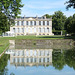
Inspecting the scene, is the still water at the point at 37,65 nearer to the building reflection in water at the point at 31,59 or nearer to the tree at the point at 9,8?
the building reflection in water at the point at 31,59

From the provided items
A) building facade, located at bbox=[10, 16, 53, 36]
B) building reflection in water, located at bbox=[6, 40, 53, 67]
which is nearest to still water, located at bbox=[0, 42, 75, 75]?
building reflection in water, located at bbox=[6, 40, 53, 67]

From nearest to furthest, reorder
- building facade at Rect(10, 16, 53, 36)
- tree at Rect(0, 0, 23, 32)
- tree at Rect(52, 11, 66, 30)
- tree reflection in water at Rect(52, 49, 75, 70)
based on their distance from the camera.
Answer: tree reflection in water at Rect(52, 49, 75, 70) < tree at Rect(0, 0, 23, 32) < building facade at Rect(10, 16, 53, 36) < tree at Rect(52, 11, 66, 30)

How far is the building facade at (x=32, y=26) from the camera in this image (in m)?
65.6

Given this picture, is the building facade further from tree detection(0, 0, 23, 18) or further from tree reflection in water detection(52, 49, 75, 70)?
tree reflection in water detection(52, 49, 75, 70)

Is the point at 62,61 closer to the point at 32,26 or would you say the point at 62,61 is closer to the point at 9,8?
the point at 9,8

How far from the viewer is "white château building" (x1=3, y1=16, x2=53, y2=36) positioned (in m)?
65.6

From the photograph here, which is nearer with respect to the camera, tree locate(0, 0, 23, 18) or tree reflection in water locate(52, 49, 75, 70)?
tree reflection in water locate(52, 49, 75, 70)

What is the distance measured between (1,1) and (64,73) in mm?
12061

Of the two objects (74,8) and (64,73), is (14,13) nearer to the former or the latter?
(74,8)

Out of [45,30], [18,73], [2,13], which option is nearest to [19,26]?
[45,30]

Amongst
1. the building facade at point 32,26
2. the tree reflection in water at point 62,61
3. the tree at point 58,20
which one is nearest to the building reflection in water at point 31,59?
the tree reflection in water at point 62,61

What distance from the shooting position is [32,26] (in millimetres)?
66188

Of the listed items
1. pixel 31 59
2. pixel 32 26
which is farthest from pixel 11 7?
pixel 32 26

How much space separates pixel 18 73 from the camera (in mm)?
8781
